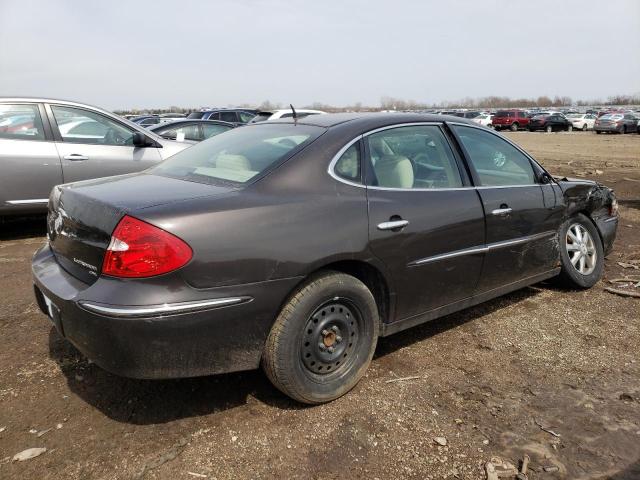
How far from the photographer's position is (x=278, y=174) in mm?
2727

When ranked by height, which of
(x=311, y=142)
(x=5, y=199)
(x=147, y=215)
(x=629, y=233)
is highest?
(x=311, y=142)

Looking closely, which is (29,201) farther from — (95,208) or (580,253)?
(580,253)

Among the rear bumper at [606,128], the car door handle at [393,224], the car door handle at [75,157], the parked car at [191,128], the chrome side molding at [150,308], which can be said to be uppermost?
the parked car at [191,128]

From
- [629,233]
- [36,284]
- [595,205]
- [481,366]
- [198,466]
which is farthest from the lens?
[629,233]

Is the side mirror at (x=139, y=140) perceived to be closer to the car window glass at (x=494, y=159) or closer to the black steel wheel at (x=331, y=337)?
the car window glass at (x=494, y=159)

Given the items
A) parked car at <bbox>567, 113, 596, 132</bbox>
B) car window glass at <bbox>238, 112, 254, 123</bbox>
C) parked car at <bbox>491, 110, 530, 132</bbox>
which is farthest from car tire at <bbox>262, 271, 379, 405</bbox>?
parked car at <bbox>567, 113, 596, 132</bbox>

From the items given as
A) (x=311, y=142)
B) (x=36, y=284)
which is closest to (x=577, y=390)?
(x=311, y=142)

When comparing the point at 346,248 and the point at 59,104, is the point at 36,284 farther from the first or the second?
the point at 59,104

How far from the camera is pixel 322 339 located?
8.98 ft

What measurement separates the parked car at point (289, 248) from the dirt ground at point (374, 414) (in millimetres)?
288

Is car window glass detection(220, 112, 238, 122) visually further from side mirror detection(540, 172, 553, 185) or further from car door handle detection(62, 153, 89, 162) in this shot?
side mirror detection(540, 172, 553, 185)

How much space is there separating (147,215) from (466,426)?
186 centimetres

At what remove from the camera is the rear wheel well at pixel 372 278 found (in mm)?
2820

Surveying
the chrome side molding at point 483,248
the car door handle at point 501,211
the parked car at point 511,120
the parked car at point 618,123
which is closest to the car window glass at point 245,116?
the chrome side molding at point 483,248
